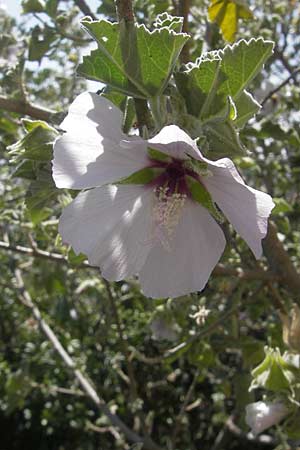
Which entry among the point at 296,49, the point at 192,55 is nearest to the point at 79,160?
the point at 192,55

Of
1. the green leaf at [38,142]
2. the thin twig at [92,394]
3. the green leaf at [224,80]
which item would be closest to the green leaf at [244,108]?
the green leaf at [224,80]

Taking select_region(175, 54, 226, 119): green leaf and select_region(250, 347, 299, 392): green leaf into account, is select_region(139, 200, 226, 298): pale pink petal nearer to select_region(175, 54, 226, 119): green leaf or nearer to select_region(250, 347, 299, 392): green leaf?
select_region(175, 54, 226, 119): green leaf

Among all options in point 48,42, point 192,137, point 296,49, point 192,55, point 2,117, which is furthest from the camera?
point 296,49

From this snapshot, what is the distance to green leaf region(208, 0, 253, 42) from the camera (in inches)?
49.0

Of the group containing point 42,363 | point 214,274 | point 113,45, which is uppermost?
point 113,45

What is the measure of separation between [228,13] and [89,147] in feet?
2.27

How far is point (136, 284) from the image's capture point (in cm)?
169

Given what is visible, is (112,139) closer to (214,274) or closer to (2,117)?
(214,274)

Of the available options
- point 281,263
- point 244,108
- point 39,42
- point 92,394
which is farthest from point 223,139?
point 92,394

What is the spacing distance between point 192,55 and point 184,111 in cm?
44

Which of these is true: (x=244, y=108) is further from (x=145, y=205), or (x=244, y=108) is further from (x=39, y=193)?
(x=39, y=193)

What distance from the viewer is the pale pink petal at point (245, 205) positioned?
2.26 feet

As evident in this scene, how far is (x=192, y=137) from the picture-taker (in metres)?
0.70

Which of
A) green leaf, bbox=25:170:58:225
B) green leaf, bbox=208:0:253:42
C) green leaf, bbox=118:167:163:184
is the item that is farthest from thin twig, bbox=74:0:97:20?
green leaf, bbox=118:167:163:184
